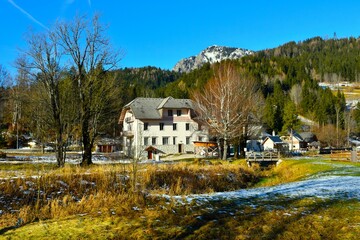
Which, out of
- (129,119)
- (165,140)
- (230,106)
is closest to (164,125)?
(165,140)

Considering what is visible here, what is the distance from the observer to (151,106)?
56.2m

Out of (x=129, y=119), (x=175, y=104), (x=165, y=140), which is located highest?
(x=175, y=104)

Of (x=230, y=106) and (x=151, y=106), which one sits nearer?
(x=230, y=106)

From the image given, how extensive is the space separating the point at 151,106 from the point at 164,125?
13.9 ft

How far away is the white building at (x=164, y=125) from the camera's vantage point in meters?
53.7

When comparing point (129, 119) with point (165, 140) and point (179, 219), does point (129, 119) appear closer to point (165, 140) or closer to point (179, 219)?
point (165, 140)

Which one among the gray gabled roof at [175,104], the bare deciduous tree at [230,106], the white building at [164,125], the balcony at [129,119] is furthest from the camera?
the gray gabled roof at [175,104]

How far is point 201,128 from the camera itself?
5631 cm

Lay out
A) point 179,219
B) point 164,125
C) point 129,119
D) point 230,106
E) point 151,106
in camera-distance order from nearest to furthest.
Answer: point 179,219
point 230,106
point 164,125
point 151,106
point 129,119

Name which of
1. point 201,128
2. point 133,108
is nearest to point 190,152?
point 201,128

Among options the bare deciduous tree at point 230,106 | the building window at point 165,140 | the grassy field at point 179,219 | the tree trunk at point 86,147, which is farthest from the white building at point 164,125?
the grassy field at point 179,219

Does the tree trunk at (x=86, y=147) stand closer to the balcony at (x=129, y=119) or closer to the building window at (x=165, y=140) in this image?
the balcony at (x=129, y=119)

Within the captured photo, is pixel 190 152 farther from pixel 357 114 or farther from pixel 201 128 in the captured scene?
pixel 357 114

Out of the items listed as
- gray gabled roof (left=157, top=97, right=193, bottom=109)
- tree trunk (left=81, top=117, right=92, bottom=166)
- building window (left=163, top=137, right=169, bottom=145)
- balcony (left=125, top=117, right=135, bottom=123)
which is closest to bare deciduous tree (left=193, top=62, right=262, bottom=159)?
gray gabled roof (left=157, top=97, right=193, bottom=109)
